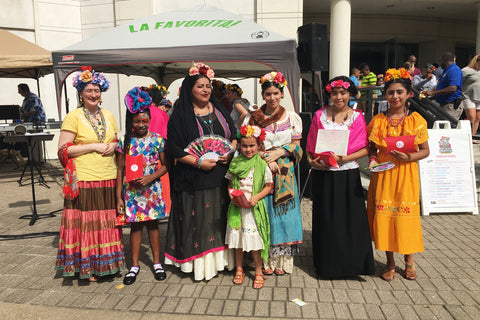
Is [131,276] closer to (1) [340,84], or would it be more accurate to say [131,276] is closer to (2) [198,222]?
(2) [198,222]

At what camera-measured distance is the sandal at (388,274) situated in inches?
140

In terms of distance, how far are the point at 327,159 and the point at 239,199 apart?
3.05 ft

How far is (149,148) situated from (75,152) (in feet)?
2.20

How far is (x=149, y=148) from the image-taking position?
345 centimetres

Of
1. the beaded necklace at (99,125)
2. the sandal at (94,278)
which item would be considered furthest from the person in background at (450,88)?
the sandal at (94,278)

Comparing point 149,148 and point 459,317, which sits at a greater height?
point 149,148

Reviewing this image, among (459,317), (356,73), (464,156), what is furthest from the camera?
(356,73)

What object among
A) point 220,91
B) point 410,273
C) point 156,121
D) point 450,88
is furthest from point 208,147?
point 450,88

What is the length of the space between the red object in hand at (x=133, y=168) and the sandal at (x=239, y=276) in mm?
1350

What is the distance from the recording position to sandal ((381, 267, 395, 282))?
3.55 meters

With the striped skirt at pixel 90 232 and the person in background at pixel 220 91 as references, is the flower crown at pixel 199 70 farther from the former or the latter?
the person in background at pixel 220 91

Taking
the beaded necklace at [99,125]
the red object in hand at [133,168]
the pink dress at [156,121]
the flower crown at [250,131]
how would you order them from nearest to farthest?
the flower crown at [250,131]
the red object in hand at [133,168]
the beaded necklace at [99,125]
the pink dress at [156,121]

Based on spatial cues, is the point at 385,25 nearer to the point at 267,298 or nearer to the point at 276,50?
the point at 276,50

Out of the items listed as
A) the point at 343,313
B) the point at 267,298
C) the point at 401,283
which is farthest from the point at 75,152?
the point at 401,283
